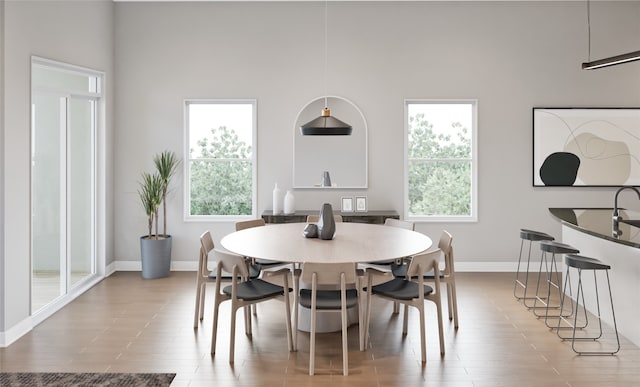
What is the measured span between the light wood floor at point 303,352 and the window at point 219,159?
178 cm

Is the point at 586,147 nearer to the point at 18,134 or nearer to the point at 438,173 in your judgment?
the point at 438,173

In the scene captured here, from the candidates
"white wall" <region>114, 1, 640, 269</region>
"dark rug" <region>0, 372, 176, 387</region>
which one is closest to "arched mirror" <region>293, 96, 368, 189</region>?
"white wall" <region>114, 1, 640, 269</region>

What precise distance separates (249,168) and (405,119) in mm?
1890

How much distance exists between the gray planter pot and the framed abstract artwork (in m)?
4.27

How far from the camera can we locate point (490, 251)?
6.86 meters

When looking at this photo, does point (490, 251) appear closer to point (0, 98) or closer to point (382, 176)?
point (382, 176)

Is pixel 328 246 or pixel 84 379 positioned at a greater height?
pixel 328 246

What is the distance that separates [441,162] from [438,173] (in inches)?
5.2

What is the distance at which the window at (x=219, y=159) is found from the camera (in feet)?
22.5

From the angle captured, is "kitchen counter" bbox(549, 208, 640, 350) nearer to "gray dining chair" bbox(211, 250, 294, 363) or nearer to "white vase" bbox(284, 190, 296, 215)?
"gray dining chair" bbox(211, 250, 294, 363)

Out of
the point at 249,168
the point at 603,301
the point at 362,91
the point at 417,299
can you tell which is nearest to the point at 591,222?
the point at 603,301

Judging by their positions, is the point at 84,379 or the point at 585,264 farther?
the point at 585,264

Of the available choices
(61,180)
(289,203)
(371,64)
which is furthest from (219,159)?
(371,64)

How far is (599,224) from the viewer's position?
462 cm
